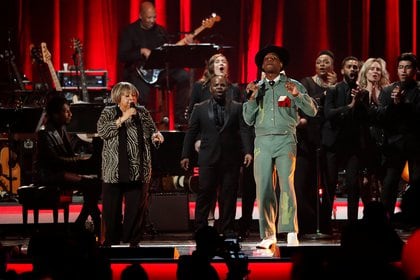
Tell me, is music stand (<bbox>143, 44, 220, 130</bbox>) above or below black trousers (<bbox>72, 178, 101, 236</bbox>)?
above

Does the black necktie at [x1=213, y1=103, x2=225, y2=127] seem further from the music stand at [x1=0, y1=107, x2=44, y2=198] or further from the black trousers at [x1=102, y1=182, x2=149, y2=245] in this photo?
the music stand at [x1=0, y1=107, x2=44, y2=198]

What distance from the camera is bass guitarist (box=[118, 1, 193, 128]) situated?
16.1m

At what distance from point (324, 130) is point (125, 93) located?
2.42 m

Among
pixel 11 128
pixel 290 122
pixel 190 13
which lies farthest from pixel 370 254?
pixel 190 13

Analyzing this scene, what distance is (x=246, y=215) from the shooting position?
11.7 meters

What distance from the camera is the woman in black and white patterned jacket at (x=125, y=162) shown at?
10.2 m

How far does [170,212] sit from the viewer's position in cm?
1210

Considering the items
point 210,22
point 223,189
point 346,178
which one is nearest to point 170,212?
point 223,189

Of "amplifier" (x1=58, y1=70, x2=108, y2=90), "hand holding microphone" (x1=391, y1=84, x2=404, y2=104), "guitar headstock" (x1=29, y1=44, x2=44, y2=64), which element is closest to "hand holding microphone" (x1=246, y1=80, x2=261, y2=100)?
"hand holding microphone" (x1=391, y1=84, x2=404, y2=104)

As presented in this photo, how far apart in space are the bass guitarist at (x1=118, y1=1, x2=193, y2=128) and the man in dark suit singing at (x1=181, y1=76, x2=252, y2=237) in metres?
A: 4.70

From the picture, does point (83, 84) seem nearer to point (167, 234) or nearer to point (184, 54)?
point (184, 54)

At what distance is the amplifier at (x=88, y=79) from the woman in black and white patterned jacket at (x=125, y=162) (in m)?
5.42

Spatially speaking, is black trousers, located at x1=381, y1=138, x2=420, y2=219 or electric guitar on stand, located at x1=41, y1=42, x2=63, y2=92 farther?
electric guitar on stand, located at x1=41, y1=42, x2=63, y2=92

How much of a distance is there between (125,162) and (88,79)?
587 cm
